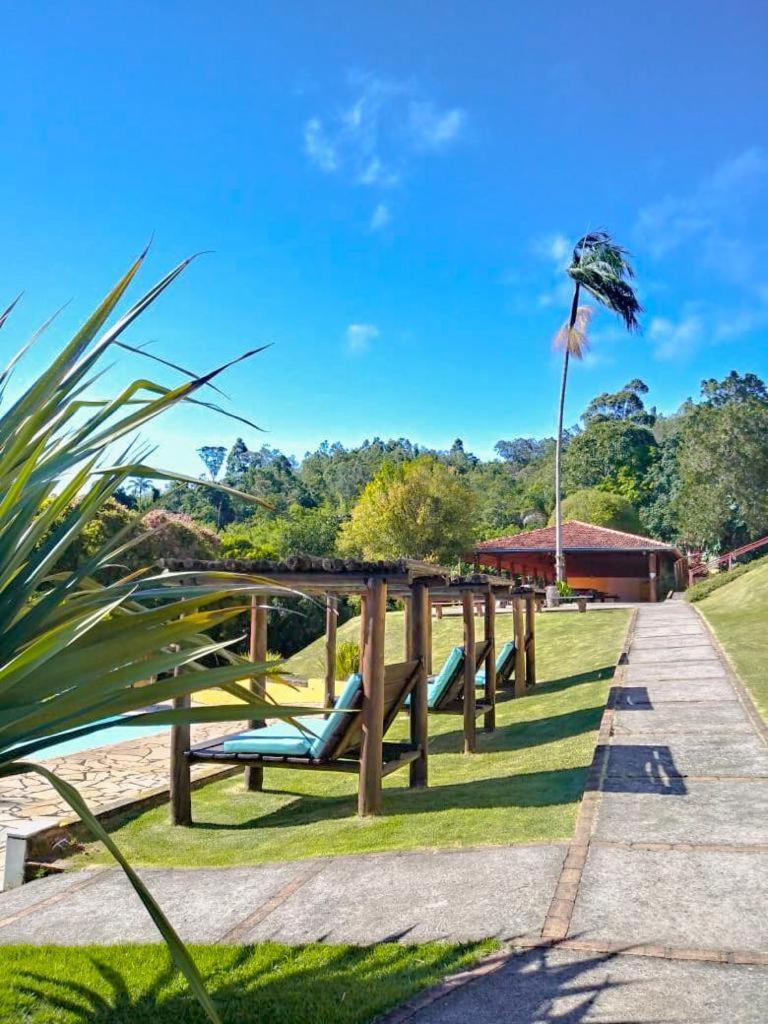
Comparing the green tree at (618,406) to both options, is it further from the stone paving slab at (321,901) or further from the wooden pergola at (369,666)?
the stone paving slab at (321,901)

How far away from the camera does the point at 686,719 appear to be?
7617 mm

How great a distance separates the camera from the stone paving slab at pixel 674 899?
3076 millimetres

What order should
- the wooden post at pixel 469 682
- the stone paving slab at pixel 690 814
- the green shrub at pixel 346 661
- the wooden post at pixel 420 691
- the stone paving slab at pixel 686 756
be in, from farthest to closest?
the green shrub at pixel 346 661 < the wooden post at pixel 469 682 < the wooden post at pixel 420 691 < the stone paving slab at pixel 686 756 < the stone paving slab at pixel 690 814

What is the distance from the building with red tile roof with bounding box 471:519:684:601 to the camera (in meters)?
34.4

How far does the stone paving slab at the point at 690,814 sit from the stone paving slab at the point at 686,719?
5.89ft

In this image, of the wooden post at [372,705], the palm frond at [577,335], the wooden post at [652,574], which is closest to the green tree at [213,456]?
the wooden post at [652,574]

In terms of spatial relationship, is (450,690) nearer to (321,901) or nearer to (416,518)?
(321,901)

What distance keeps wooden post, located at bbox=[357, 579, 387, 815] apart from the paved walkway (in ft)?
4.18

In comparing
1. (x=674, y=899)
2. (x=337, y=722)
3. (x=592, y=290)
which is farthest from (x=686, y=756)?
(x=592, y=290)

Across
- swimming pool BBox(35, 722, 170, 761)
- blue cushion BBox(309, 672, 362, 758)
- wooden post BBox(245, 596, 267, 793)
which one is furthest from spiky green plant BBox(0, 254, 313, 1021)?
swimming pool BBox(35, 722, 170, 761)

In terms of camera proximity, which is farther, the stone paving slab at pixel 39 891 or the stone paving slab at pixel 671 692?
the stone paving slab at pixel 671 692

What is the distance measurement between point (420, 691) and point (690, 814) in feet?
8.68

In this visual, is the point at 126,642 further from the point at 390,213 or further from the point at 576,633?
the point at 390,213

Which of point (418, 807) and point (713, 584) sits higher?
point (713, 584)
